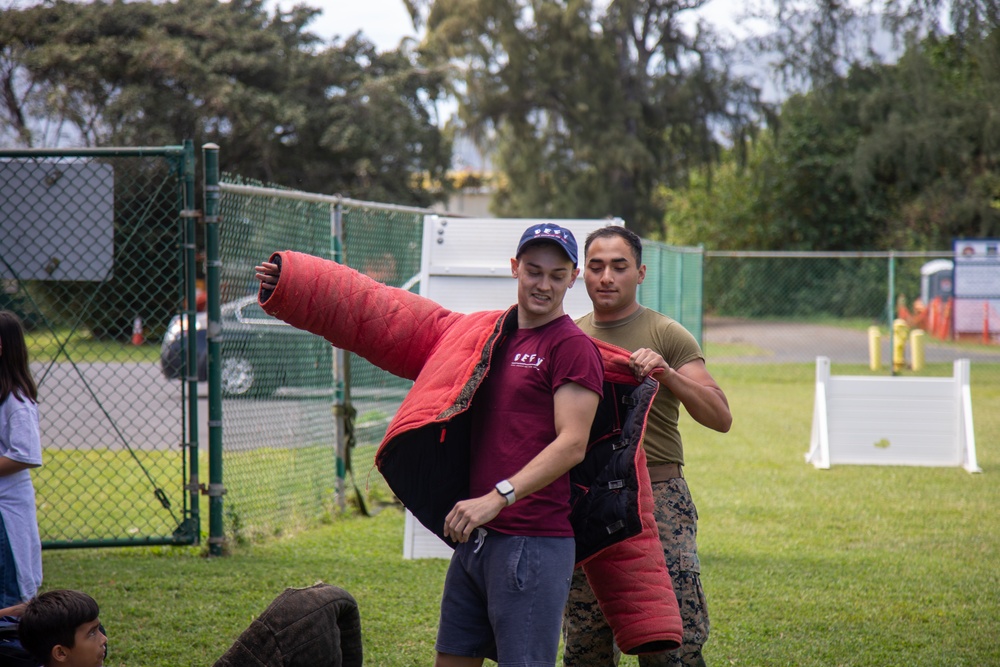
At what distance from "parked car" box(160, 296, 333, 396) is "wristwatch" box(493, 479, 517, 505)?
11.5 ft

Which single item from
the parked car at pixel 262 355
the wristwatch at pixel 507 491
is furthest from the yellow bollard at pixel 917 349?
the wristwatch at pixel 507 491

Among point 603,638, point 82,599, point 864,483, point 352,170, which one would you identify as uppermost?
point 352,170

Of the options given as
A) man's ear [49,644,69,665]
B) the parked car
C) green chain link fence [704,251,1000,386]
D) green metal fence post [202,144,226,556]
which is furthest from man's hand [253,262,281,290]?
green chain link fence [704,251,1000,386]

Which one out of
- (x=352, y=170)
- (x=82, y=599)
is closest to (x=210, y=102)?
(x=352, y=170)

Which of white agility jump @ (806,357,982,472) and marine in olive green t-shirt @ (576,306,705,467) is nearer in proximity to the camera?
marine in olive green t-shirt @ (576,306,705,467)

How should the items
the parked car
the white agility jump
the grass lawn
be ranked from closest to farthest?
the grass lawn
the parked car
the white agility jump

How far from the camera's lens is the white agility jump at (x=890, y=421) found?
30.8 feet

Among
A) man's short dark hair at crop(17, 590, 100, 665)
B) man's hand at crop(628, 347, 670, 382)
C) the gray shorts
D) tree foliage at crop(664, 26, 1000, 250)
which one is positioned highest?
tree foliage at crop(664, 26, 1000, 250)

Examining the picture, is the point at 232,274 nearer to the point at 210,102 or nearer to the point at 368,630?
the point at 368,630

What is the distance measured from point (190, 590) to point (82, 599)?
2.49 m

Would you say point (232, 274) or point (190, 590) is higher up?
point (232, 274)

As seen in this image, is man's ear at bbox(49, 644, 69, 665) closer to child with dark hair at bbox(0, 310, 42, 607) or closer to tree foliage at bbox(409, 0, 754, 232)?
child with dark hair at bbox(0, 310, 42, 607)

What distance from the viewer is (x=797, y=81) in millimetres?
27938

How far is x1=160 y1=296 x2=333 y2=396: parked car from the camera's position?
625cm
